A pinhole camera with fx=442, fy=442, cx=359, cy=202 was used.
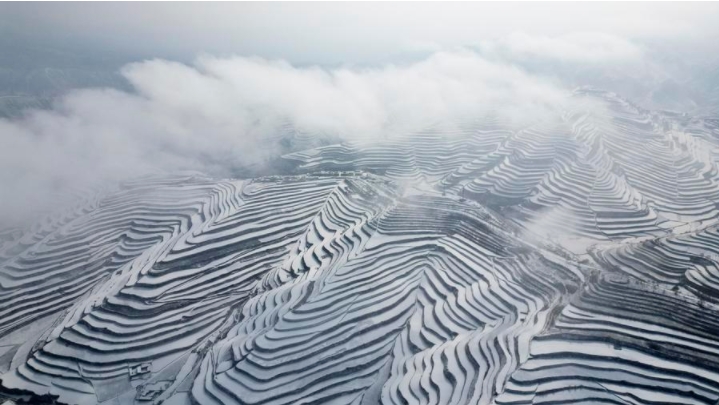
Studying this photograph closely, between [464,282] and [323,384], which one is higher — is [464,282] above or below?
above

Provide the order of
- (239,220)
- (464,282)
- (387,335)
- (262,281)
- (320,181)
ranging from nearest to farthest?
(387,335)
(464,282)
(262,281)
(239,220)
(320,181)

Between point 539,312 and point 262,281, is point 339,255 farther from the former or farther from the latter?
point 539,312

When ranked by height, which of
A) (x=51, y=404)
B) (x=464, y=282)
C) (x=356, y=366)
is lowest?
(x=51, y=404)

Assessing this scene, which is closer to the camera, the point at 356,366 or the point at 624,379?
the point at 624,379

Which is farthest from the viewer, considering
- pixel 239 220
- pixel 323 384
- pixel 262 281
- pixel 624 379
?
pixel 239 220

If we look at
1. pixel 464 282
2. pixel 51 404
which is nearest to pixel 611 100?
pixel 464 282

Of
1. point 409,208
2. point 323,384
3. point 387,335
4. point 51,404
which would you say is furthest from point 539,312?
point 51,404
